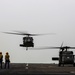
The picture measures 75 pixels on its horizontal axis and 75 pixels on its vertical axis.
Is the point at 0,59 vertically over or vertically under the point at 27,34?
under

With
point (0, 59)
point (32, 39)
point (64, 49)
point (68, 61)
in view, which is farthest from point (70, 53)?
point (0, 59)

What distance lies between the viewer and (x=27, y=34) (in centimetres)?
7275

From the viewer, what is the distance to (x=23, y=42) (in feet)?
219

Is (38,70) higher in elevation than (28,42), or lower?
lower

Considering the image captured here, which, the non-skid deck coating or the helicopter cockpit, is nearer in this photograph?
the non-skid deck coating

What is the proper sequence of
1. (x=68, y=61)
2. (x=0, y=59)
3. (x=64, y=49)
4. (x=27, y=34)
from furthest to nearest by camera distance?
(x=27, y=34) → (x=64, y=49) → (x=68, y=61) → (x=0, y=59)

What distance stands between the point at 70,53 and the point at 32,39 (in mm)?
10800

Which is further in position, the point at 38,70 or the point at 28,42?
the point at 28,42

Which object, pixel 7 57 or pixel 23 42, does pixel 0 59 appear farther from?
pixel 23 42

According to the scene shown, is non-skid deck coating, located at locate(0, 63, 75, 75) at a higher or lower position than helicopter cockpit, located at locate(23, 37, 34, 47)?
lower

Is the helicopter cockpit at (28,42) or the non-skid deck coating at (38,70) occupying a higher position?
the helicopter cockpit at (28,42)

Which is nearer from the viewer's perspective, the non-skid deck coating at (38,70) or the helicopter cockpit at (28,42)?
the non-skid deck coating at (38,70)

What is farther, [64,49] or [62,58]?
[64,49]

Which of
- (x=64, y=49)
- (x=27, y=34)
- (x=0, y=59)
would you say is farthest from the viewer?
(x=27, y=34)
